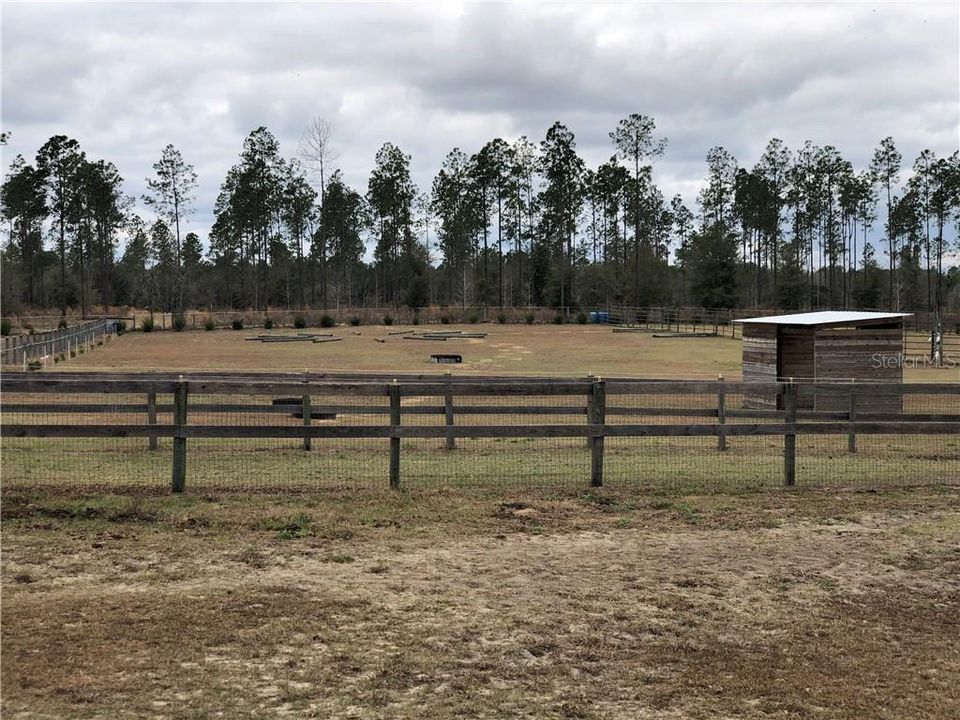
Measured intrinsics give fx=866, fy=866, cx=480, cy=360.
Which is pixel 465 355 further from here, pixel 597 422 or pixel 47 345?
pixel 597 422

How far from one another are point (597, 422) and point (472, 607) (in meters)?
4.71

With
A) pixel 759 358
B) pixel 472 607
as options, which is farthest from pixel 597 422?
pixel 759 358

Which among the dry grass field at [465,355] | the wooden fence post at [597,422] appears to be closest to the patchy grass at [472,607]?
the wooden fence post at [597,422]

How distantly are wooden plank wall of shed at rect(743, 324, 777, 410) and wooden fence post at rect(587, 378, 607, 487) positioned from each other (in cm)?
1260

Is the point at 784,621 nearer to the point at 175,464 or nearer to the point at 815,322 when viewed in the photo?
the point at 175,464

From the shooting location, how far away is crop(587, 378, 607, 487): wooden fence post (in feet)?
30.6

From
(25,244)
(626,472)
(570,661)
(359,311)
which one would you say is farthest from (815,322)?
(25,244)

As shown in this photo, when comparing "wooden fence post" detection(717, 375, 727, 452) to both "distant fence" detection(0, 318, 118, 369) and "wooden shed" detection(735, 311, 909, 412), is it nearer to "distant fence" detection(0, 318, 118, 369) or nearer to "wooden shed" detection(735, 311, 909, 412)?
"wooden shed" detection(735, 311, 909, 412)

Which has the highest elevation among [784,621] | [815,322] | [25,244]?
[25,244]

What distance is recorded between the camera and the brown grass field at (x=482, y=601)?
4.14m

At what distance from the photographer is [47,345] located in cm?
3581

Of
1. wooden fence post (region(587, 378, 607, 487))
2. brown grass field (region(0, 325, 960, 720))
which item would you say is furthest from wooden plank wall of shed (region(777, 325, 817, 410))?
wooden fence post (region(587, 378, 607, 487))

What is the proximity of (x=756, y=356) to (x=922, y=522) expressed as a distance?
51.2 feet

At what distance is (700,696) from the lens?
165 inches
